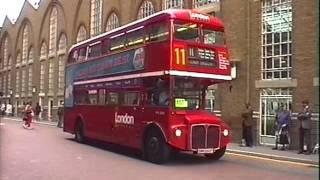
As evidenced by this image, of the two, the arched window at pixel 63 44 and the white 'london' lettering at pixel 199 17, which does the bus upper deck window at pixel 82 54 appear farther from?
the arched window at pixel 63 44

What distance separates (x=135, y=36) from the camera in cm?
1833

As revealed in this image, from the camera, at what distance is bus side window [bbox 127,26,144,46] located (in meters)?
17.9

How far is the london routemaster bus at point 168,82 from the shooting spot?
16.2 metres

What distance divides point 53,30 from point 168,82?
3965 centimetres

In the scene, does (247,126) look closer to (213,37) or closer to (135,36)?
(213,37)

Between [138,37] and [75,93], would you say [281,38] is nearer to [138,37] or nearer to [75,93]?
[138,37]

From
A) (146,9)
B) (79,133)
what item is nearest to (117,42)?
→ (79,133)

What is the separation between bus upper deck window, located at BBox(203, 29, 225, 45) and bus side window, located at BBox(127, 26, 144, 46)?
6.80ft

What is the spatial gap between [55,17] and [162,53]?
3977 cm

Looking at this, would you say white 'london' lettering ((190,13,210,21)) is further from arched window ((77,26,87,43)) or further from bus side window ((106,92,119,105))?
arched window ((77,26,87,43))

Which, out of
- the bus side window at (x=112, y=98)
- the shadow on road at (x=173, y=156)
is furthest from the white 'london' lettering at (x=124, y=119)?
the shadow on road at (x=173, y=156)

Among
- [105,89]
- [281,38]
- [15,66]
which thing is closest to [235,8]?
[281,38]

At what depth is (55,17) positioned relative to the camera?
54312 millimetres

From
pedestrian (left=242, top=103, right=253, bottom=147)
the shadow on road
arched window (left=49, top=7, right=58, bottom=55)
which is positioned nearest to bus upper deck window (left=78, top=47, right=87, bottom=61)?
the shadow on road
